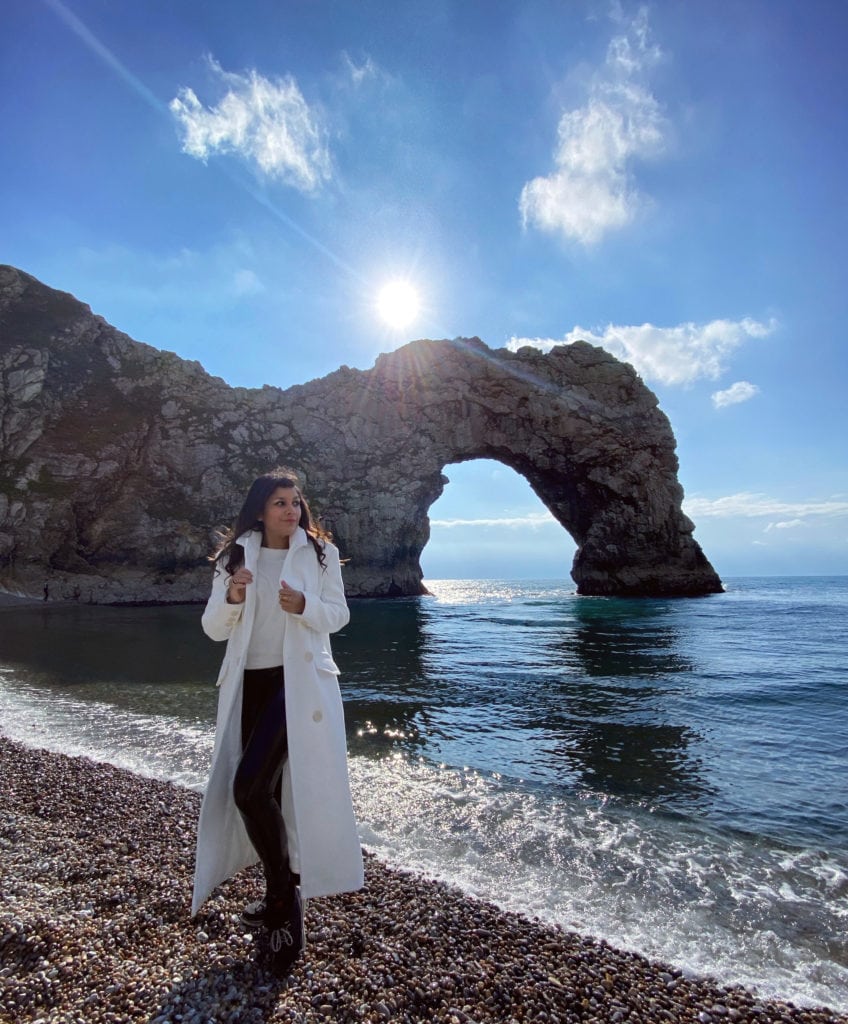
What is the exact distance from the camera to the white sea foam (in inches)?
147

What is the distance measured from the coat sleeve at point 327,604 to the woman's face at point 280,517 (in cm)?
31

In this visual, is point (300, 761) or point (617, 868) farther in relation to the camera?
point (617, 868)

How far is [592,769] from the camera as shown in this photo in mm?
7633

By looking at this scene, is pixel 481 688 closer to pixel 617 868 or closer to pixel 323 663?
pixel 617 868

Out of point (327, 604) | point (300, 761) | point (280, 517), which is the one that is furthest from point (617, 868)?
point (280, 517)

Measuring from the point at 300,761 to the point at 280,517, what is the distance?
5.29ft

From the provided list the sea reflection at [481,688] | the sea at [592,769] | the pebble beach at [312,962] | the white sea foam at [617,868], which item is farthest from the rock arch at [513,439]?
the pebble beach at [312,962]

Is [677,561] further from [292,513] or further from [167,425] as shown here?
[292,513]

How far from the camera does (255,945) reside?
129 inches

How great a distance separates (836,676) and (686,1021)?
15.6 metres

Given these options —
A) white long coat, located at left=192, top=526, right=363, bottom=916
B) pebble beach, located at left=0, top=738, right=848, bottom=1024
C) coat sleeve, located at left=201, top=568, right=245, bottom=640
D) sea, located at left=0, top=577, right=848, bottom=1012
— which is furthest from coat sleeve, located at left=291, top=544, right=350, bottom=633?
sea, located at left=0, top=577, right=848, bottom=1012

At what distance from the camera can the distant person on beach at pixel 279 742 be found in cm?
335

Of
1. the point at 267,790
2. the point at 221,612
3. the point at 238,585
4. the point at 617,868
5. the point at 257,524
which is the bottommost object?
the point at 617,868

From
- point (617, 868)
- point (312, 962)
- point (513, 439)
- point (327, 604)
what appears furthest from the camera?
point (513, 439)
